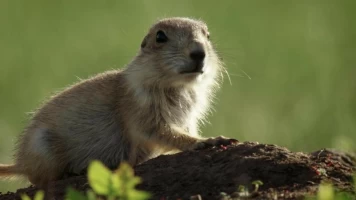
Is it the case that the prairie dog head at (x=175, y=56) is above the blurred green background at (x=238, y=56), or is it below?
below

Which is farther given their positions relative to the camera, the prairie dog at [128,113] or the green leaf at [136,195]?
the prairie dog at [128,113]

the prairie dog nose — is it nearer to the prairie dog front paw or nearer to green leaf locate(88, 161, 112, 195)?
the prairie dog front paw

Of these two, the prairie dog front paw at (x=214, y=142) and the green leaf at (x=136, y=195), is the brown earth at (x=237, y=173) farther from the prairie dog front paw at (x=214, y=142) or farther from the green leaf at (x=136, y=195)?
the green leaf at (x=136, y=195)

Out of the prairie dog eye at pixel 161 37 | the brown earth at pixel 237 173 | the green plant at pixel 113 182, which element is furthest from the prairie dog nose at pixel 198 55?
the green plant at pixel 113 182

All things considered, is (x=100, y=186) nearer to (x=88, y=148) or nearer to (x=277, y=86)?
(x=88, y=148)

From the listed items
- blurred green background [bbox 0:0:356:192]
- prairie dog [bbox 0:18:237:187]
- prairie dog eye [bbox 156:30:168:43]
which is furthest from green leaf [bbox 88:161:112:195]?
blurred green background [bbox 0:0:356:192]

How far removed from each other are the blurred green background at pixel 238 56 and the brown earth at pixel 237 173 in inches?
150

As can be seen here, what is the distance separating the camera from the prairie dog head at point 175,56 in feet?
21.5

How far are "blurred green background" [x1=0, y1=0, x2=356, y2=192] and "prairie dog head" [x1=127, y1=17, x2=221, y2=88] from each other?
2.65 m

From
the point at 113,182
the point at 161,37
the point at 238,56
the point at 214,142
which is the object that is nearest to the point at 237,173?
the point at 214,142

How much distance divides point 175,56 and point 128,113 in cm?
59

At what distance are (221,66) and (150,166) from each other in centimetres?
201

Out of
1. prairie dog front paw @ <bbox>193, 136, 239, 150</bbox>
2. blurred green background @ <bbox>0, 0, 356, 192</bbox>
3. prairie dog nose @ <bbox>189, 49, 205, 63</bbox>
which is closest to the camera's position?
prairie dog front paw @ <bbox>193, 136, 239, 150</bbox>

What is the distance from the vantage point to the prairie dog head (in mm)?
6547
